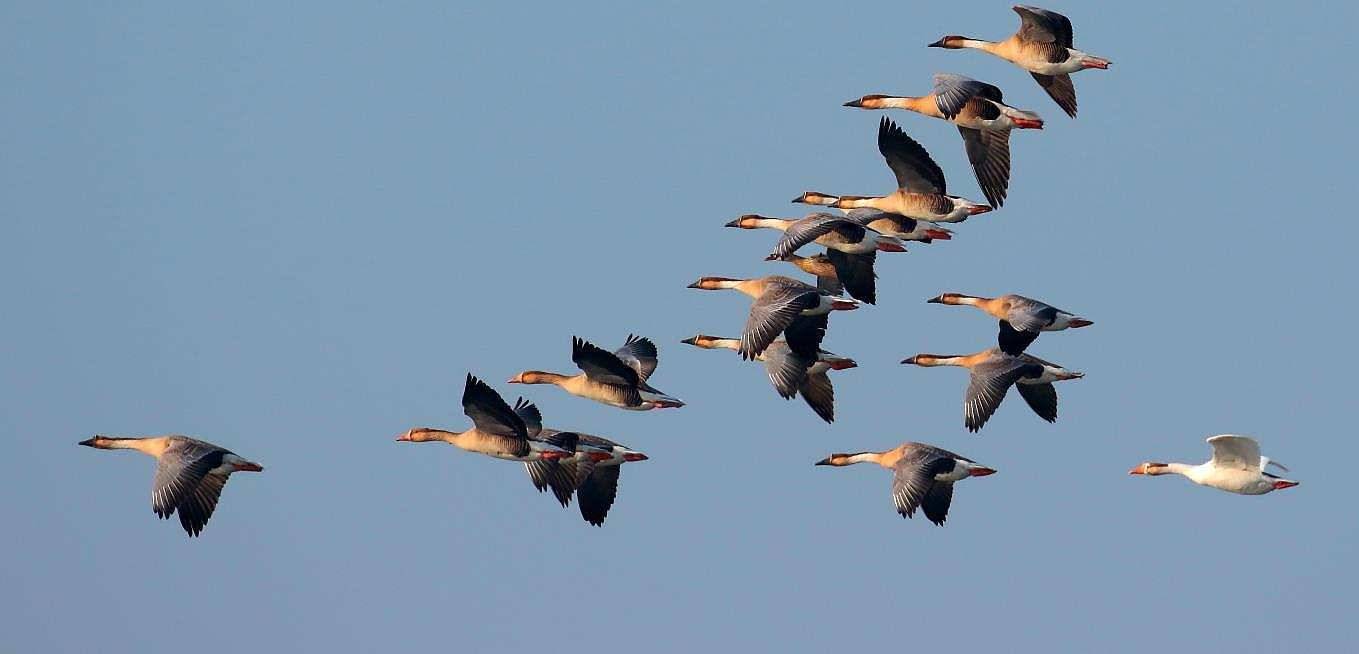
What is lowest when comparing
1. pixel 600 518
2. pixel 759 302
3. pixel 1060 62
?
pixel 600 518

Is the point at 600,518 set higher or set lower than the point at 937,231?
lower

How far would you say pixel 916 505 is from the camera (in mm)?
46312

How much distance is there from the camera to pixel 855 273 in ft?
160

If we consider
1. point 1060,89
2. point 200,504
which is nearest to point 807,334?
point 1060,89

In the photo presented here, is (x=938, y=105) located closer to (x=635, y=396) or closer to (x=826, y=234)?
(x=826, y=234)

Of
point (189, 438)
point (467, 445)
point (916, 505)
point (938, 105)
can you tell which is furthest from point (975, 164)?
point (189, 438)

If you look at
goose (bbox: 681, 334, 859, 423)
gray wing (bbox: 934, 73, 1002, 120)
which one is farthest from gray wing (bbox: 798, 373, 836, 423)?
gray wing (bbox: 934, 73, 1002, 120)

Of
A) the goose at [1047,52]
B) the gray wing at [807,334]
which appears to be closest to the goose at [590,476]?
the gray wing at [807,334]

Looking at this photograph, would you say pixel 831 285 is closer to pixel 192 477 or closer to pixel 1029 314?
pixel 1029 314

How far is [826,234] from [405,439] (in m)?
6.82

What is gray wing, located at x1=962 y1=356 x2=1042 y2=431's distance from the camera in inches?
1871

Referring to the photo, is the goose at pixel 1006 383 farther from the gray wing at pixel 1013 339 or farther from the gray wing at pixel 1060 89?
the gray wing at pixel 1060 89

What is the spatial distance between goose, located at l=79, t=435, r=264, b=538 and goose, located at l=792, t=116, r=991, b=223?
9.52 meters

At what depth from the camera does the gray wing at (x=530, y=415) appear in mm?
48781
